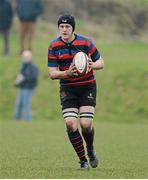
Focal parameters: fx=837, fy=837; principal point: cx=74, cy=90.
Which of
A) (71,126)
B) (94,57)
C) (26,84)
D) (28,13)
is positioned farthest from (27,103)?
(71,126)

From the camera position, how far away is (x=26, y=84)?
24.9 meters

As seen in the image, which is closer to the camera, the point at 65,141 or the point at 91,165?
the point at 91,165

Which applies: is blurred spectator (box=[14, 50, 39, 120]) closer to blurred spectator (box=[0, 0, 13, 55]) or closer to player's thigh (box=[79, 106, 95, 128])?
blurred spectator (box=[0, 0, 13, 55])

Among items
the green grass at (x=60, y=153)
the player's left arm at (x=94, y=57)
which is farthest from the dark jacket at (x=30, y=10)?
the player's left arm at (x=94, y=57)

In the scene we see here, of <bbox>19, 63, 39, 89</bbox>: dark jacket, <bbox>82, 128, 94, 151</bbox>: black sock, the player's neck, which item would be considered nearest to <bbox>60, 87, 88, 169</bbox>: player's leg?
<bbox>82, 128, 94, 151</bbox>: black sock

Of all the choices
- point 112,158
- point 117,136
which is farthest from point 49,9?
point 112,158

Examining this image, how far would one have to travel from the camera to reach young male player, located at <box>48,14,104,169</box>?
10.8m

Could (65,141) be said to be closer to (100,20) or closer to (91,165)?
(91,165)

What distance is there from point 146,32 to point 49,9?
15.2ft

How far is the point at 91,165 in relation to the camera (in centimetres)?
1116

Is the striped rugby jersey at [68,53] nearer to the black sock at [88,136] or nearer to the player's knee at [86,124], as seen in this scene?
the player's knee at [86,124]

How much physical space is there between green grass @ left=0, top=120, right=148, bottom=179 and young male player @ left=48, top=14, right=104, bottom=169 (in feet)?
1.92

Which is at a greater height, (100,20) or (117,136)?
(100,20)

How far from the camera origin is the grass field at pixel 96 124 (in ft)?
36.6
